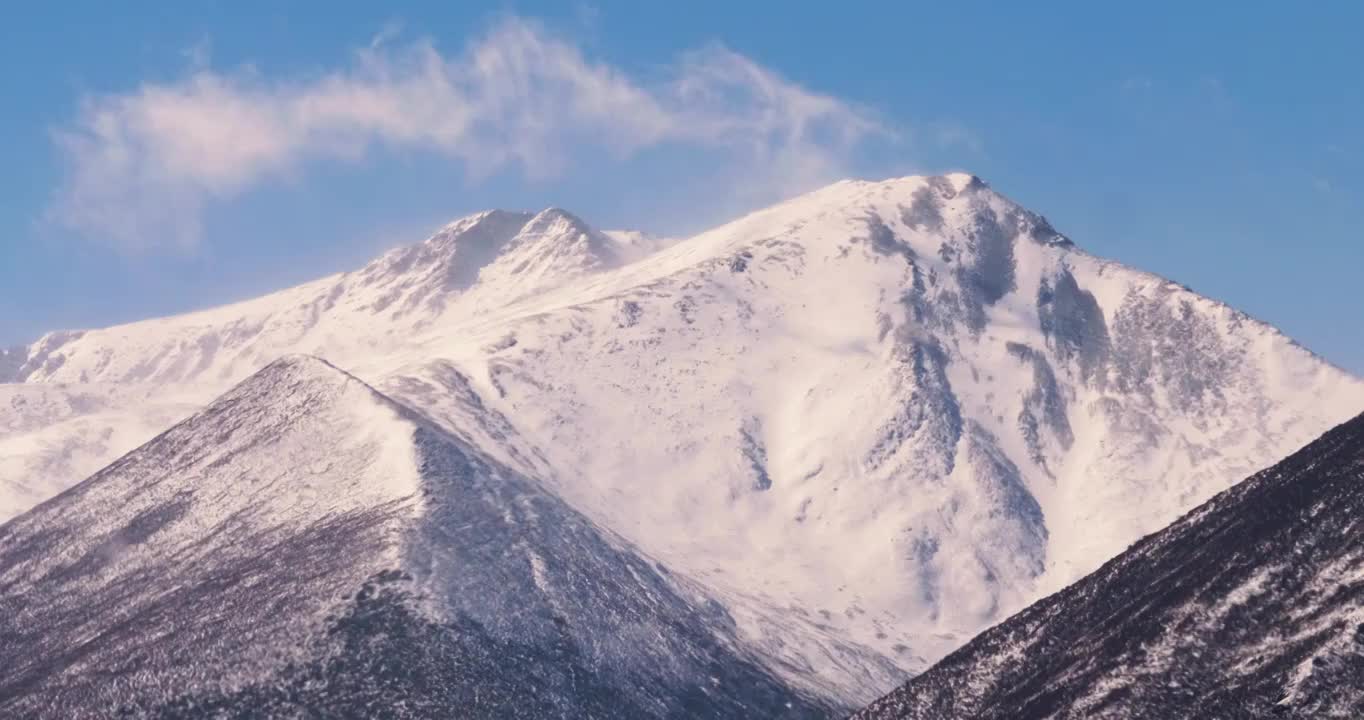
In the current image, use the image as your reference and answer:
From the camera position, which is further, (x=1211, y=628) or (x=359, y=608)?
(x=359, y=608)

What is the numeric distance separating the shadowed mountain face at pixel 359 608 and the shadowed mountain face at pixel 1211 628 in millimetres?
51363

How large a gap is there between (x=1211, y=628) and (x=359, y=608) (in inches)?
3132

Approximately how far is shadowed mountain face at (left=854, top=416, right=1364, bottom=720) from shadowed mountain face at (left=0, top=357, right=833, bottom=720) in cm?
5136

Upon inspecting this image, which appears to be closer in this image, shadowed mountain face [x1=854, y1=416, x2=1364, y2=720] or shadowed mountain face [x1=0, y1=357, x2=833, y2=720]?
shadowed mountain face [x1=854, y1=416, x2=1364, y2=720]

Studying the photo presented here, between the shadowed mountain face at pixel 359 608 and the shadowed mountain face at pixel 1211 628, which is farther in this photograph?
the shadowed mountain face at pixel 359 608

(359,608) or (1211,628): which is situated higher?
(359,608)

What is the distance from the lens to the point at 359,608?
15012cm

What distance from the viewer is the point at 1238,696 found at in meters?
83.1

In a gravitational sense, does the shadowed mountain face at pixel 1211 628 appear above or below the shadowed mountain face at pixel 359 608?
below

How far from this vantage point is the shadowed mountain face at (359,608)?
140750 millimetres

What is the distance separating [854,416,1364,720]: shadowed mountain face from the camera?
82375 mm

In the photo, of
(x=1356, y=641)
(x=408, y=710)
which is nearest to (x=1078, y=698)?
(x=1356, y=641)

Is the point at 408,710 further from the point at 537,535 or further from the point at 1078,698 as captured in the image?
the point at 1078,698

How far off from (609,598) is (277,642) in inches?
1504
